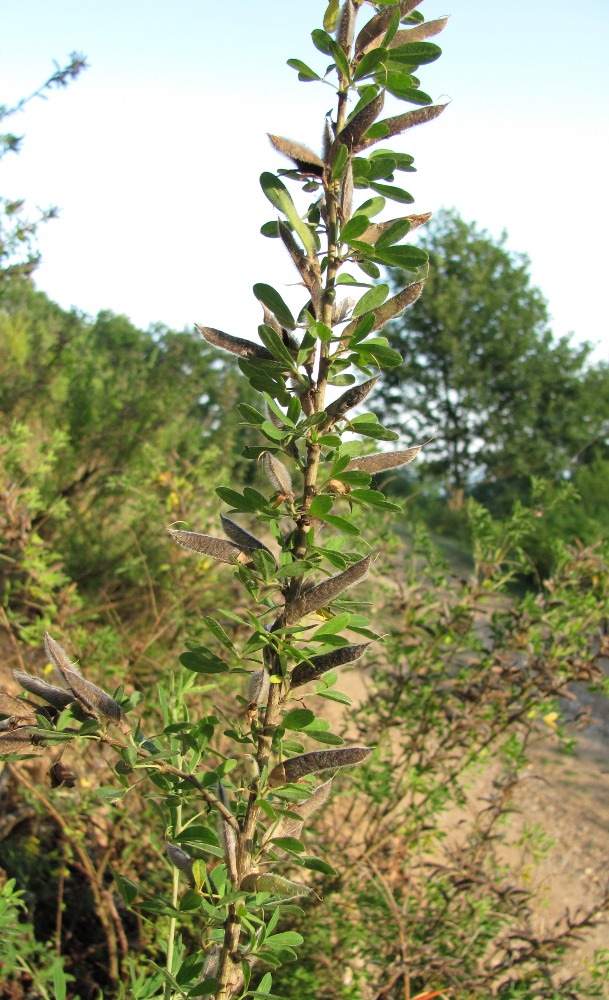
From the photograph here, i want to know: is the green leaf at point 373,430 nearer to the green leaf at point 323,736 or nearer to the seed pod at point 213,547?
the seed pod at point 213,547

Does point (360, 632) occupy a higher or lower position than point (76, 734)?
higher

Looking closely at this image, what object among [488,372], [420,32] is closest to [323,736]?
[420,32]

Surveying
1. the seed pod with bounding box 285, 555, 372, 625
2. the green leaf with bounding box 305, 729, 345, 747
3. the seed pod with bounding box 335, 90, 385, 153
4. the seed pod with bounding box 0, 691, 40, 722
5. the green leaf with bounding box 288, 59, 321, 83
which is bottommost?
the seed pod with bounding box 0, 691, 40, 722

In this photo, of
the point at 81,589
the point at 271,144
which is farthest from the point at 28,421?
the point at 271,144

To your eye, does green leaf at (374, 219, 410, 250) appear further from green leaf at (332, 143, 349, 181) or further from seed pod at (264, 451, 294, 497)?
seed pod at (264, 451, 294, 497)

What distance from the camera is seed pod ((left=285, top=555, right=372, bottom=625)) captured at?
0.78m

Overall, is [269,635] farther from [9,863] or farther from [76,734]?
[9,863]

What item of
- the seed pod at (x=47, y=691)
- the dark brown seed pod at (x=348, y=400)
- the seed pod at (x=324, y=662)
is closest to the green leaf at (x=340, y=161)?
the dark brown seed pod at (x=348, y=400)

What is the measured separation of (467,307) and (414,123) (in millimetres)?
23499

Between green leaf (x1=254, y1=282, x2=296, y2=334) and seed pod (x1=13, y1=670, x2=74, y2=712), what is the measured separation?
0.46 m

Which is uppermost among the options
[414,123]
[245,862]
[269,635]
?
[414,123]

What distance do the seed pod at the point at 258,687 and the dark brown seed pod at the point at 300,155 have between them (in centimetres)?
57

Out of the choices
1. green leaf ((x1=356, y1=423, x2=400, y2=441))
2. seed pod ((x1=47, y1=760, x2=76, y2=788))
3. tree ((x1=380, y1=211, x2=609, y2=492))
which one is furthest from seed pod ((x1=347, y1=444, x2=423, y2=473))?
tree ((x1=380, y1=211, x2=609, y2=492))

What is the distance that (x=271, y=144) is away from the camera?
0.86 metres
